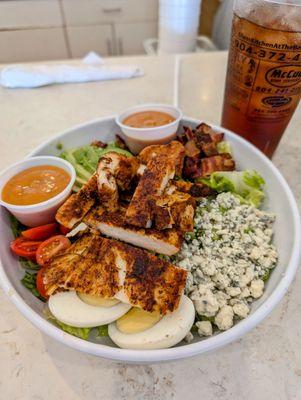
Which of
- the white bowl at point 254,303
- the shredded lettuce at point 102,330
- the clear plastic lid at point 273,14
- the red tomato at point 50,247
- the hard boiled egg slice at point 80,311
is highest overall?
the clear plastic lid at point 273,14

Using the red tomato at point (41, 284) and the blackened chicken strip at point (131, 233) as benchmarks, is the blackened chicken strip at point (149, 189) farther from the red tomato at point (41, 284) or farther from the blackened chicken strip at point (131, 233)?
the red tomato at point (41, 284)

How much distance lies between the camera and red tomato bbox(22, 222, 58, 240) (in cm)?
102

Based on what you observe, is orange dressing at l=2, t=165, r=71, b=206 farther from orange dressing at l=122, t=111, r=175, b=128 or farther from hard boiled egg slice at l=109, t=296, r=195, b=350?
hard boiled egg slice at l=109, t=296, r=195, b=350

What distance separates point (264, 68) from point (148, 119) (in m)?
0.52

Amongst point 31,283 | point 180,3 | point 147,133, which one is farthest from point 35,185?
point 180,3

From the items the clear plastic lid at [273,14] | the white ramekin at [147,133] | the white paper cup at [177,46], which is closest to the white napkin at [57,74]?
the white paper cup at [177,46]

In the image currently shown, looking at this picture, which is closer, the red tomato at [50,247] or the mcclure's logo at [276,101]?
the red tomato at [50,247]

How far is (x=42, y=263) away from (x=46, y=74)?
1532mm

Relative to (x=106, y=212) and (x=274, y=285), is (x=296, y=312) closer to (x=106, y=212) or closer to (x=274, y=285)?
(x=274, y=285)

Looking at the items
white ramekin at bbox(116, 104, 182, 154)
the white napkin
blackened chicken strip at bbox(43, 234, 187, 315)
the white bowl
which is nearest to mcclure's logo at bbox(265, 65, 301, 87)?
the white bowl

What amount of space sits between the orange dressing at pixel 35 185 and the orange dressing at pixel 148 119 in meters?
0.40

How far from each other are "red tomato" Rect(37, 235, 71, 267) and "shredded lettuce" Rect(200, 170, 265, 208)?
566 mm

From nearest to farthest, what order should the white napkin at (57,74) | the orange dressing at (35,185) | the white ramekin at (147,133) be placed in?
the orange dressing at (35,185), the white ramekin at (147,133), the white napkin at (57,74)

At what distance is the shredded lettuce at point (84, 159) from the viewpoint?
127 cm
